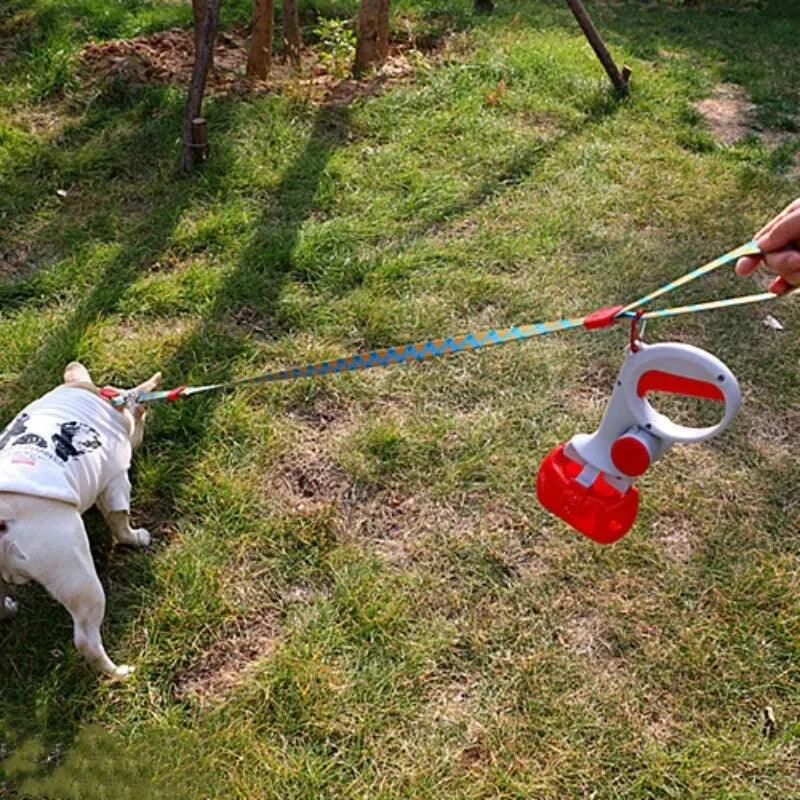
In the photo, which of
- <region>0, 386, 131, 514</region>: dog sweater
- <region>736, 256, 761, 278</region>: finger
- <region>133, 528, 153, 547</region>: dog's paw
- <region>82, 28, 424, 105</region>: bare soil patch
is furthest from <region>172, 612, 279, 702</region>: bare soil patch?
<region>82, 28, 424, 105</region>: bare soil patch

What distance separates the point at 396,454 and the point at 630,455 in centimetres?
146

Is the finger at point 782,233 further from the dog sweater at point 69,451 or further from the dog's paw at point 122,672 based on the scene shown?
the dog's paw at point 122,672

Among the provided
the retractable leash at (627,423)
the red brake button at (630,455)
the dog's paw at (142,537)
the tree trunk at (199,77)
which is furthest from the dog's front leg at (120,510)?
the tree trunk at (199,77)

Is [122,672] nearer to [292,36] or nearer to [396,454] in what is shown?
[396,454]

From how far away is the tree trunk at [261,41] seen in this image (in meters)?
5.52

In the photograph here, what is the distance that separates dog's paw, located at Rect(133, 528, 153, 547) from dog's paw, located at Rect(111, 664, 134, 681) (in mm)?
478

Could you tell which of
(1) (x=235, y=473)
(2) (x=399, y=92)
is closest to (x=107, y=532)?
(1) (x=235, y=473)

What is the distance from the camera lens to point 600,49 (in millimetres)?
5871

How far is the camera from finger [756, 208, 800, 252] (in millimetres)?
1816

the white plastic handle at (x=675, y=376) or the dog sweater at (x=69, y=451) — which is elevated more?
the white plastic handle at (x=675, y=376)

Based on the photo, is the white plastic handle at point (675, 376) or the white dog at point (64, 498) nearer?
the white plastic handle at point (675, 376)

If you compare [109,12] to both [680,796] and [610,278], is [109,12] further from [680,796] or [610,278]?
[680,796]

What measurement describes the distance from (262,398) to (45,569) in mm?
1423

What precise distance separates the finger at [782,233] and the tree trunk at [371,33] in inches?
187
